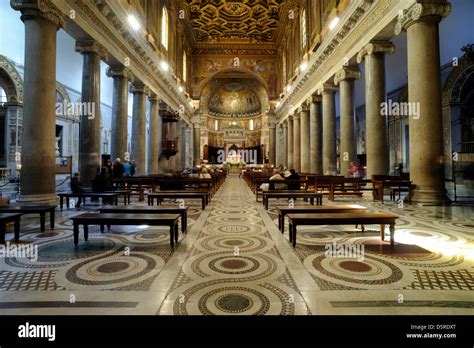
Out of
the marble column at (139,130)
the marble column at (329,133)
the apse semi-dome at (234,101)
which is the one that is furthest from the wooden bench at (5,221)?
the apse semi-dome at (234,101)

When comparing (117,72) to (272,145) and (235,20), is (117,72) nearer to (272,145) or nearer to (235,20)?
(235,20)

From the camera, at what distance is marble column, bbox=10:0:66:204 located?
5.96 m

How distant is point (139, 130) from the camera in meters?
12.5

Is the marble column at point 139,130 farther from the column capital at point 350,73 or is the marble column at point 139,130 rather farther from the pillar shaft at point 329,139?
the column capital at point 350,73

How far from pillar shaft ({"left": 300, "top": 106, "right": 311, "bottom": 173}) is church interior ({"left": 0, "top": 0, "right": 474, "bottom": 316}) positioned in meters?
0.10

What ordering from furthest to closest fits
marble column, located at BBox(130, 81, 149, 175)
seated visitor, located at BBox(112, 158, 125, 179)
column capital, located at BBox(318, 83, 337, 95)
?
1. column capital, located at BBox(318, 83, 337, 95)
2. marble column, located at BBox(130, 81, 149, 175)
3. seated visitor, located at BBox(112, 158, 125, 179)

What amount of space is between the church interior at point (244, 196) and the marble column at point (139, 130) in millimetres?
72

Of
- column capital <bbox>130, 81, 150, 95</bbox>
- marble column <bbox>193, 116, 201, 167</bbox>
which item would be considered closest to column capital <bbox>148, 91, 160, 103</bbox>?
column capital <bbox>130, 81, 150, 95</bbox>

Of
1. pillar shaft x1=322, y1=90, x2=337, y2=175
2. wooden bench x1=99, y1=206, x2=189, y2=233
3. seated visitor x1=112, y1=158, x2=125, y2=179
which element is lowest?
wooden bench x1=99, y1=206, x2=189, y2=233

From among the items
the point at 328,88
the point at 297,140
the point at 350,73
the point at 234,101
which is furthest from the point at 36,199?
the point at 234,101

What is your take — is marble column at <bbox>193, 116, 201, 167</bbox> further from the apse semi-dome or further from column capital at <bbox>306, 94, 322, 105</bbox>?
column capital at <bbox>306, 94, 322, 105</bbox>

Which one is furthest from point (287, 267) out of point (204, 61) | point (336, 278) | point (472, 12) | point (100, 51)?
point (204, 61)

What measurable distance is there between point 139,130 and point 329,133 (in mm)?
9388

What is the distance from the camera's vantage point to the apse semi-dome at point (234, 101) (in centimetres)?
3662
